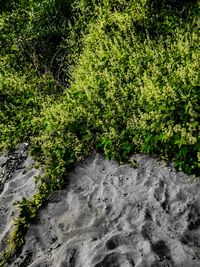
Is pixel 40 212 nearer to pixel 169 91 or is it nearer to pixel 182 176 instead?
pixel 182 176

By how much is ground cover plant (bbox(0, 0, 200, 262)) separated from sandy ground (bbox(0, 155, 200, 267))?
254mm

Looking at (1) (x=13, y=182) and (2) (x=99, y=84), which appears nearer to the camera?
(1) (x=13, y=182)

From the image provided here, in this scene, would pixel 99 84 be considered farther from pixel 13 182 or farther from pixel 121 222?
pixel 121 222

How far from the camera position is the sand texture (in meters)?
4.95

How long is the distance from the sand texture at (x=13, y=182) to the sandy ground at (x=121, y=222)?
502 mm

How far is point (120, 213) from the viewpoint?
A: 4.35 metres

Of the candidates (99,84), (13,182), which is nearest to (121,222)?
(13,182)

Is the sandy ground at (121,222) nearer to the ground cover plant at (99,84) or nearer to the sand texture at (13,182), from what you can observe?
the ground cover plant at (99,84)

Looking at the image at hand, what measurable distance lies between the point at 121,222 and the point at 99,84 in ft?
10.2

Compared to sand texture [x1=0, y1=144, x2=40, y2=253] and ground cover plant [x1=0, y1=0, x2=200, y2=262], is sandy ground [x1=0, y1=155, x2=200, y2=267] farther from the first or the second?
sand texture [x1=0, y1=144, x2=40, y2=253]

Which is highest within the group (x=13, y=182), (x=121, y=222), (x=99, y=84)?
(x=99, y=84)

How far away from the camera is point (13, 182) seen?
570 centimetres

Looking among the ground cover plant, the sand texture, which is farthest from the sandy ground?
the sand texture

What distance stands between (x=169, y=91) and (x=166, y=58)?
165 cm
